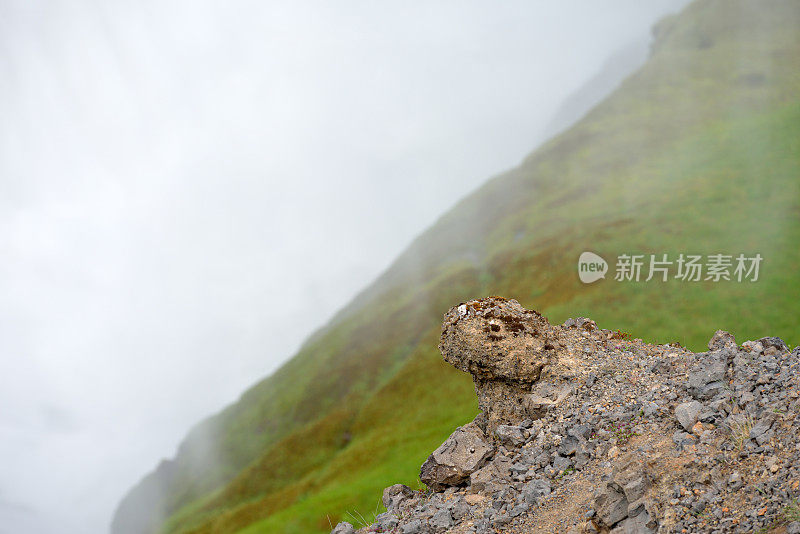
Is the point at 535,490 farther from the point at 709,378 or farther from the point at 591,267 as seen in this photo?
the point at 591,267

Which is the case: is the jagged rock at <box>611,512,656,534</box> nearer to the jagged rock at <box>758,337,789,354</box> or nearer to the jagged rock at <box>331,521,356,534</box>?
the jagged rock at <box>758,337,789,354</box>

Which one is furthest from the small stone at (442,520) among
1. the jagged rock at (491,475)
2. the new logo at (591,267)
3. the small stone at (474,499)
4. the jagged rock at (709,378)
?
the new logo at (591,267)

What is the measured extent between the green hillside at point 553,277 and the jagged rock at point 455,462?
699 centimetres

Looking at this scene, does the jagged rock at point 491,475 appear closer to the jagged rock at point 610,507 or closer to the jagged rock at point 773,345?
the jagged rock at point 610,507

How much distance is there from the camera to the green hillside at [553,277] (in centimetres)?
5325

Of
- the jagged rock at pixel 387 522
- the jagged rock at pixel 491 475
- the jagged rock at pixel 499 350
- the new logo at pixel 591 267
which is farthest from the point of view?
the new logo at pixel 591 267

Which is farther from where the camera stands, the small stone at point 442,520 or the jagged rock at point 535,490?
the small stone at point 442,520

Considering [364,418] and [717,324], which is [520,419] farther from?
[364,418]

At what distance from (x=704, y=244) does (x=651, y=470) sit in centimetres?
6596

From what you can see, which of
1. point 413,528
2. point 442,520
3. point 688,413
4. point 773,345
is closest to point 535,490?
point 442,520

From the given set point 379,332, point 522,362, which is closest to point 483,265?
point 379,332

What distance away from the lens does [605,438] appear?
543 inches

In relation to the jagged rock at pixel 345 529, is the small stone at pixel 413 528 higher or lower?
lower

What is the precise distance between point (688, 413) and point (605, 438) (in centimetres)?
234
